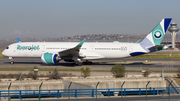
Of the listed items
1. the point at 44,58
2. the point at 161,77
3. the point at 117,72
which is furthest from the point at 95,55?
the point at 161,77

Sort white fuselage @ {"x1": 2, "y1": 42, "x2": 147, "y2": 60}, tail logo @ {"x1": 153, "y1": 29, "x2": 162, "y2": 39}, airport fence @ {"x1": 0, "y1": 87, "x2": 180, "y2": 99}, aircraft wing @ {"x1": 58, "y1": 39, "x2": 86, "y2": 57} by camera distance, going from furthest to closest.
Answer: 1. white fuselage @ {"x1": 2, "y1": 42, "x2": 147, "y2": 60}
2. tail logo @ {"x1": 153, "y1": 29, "x2": 162, "y2": 39}
3. aircraft wing @ {"x1": 58, "y1": 39, "x2": 86, "y2": 57}
4. airport fence @ {"x1": 0, "y1": 87, "x2": 180, "y2": 99}

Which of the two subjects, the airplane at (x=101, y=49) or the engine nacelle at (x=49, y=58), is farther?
the airplane at (x=101, y=49)

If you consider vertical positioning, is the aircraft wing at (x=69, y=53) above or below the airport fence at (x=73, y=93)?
above

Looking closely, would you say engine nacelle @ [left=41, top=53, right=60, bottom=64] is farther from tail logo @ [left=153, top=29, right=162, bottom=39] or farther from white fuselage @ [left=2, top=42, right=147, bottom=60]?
tail logo @ [left=153, top=29, right=162, bottom=39]

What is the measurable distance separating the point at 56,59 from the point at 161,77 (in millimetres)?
18108

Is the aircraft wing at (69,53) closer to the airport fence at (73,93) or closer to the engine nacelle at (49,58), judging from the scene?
the engine nacelle at (49,58)

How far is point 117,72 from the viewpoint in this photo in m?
30.9

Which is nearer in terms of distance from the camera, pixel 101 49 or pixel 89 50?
pixel 101 49

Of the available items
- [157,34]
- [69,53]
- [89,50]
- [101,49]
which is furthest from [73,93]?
[157,34]

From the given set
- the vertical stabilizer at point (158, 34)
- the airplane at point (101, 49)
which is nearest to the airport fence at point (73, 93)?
the airplane at point (101, 49)

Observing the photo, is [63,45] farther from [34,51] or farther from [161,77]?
[161,77]

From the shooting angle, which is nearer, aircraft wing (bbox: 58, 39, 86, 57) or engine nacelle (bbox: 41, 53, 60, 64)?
engine nacelle (bbox: 41, 53, 60, 64)

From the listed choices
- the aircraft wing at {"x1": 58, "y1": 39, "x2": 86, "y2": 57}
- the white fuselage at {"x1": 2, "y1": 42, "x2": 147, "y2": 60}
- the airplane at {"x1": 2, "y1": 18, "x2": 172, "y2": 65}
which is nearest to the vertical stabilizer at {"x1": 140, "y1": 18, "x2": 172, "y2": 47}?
the airplane at {"x1": 2, "y1": 18, "x2": 172, "y2": 65}

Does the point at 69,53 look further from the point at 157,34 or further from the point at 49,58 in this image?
the point at 157,34
